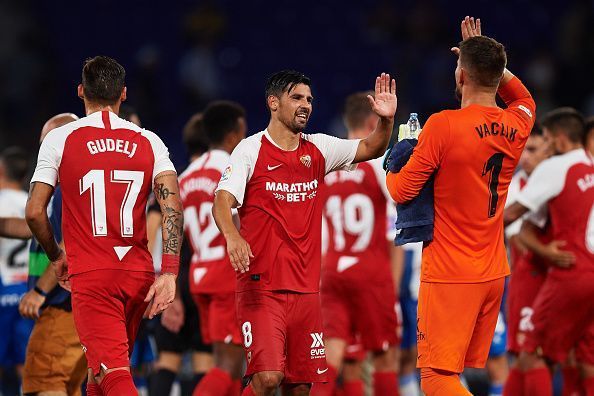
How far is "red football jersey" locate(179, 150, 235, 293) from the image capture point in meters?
8.72

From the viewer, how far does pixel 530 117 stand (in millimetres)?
6730

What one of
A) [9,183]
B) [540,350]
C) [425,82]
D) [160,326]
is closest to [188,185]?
[160,326]

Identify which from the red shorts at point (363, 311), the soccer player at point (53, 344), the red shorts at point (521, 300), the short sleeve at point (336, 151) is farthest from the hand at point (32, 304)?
the red shorts at point (521, 300)

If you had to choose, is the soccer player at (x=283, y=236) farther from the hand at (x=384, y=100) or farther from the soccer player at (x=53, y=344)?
the soccer player at (x=53, y=344)

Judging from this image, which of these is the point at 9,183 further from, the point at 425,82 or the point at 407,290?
the point at 425,82

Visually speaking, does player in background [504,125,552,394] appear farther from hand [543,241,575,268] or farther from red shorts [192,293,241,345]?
red shorts [192,293,241,345]

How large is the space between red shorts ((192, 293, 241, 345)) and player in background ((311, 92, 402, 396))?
97 cm

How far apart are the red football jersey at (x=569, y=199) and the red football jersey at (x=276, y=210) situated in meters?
2.09

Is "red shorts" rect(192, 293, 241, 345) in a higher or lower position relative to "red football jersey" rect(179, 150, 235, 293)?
lower

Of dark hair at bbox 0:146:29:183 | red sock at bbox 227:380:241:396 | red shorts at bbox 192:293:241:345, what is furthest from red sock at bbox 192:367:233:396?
dark hair at bbox 0:146:29:183

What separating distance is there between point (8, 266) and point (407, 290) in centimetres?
397

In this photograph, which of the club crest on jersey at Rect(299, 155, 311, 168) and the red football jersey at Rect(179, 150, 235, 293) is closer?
the club crest on jersey at Rect(299, 155, 311, 168)

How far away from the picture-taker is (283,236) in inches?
274

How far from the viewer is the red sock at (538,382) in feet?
27.8
